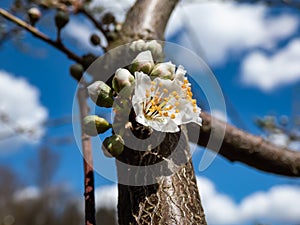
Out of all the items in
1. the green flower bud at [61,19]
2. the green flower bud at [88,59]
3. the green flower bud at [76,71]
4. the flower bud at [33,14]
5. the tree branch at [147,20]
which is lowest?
the green flower bud at [76,71]

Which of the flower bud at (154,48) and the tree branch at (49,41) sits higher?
the tree branch at (49,41)

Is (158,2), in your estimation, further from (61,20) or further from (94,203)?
(94,203)

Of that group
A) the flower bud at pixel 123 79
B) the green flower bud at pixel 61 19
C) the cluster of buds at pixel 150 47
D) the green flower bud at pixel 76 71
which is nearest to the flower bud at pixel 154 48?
the cluster of buds at pixel 150 47

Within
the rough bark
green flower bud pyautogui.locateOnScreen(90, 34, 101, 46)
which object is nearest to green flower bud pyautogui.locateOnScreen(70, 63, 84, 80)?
green flower bud pyautogui.locateOnScreen(90, 34, 101, 46)

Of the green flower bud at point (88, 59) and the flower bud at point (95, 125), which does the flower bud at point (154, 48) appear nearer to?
the flower bud at point (95, 125)

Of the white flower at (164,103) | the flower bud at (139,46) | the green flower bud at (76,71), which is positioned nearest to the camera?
the white flower at (164,103)

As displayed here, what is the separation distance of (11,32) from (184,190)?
102cm

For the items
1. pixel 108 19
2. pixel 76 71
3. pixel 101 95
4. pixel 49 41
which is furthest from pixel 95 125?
pixel 108 19

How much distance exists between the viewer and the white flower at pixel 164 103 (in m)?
0.53

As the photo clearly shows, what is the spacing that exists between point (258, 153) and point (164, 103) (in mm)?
513

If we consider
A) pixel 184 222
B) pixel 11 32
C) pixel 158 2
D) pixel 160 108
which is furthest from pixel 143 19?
pixel 11 32

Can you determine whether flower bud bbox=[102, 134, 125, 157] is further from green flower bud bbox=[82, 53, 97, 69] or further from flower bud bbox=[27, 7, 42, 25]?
flower bud bbox=[27, 7, 42, 25]

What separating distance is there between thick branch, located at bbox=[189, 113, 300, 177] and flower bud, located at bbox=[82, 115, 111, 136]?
42 cm

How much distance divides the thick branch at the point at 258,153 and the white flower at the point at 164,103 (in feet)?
1.31
